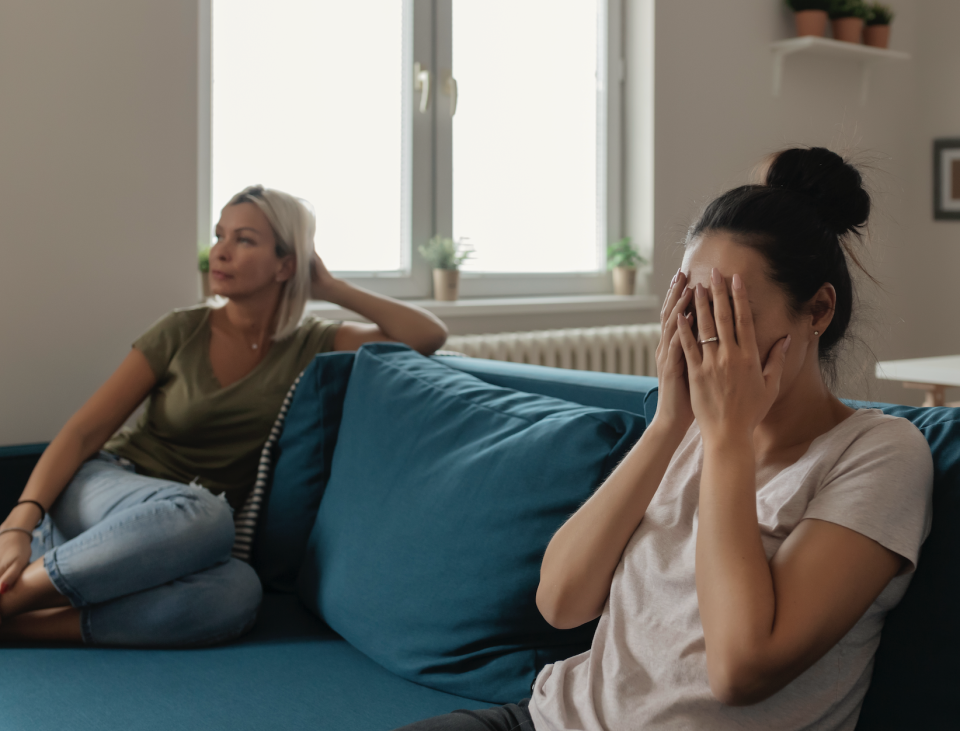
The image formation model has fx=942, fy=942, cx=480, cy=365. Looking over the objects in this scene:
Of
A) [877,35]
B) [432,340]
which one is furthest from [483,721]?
[877,35]

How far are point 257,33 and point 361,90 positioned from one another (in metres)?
0.38

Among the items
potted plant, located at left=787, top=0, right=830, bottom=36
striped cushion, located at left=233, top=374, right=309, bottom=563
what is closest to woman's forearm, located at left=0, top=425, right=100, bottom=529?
striped cushion, located at left=233, top=374, right=309, bottom=563

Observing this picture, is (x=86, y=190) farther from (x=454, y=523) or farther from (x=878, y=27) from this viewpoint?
(x=878, y=27)

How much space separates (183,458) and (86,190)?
787 millimetres

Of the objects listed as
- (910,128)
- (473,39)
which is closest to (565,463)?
(473,39)

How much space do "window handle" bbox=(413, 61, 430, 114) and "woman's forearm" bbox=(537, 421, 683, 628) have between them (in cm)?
241

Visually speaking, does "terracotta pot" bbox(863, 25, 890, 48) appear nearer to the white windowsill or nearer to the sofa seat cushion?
the white windowsill

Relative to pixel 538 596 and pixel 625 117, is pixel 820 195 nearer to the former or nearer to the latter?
pixel 538 596

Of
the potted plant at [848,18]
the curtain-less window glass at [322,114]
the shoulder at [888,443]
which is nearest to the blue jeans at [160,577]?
the shoulder at [888,443]

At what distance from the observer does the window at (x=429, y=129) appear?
2918 millimetres

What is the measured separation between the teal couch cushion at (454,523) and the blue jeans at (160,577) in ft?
0.47

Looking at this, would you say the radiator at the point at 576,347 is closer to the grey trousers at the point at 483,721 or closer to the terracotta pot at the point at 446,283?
the terracotta pot at the point at 446,283

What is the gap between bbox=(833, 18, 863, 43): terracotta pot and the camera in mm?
3947

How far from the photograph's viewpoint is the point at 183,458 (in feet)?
6.59
